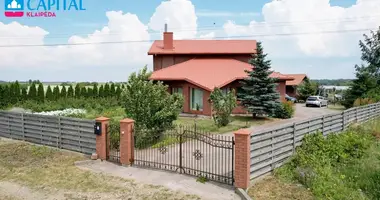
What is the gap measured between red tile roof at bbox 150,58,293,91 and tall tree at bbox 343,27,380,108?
10.4m

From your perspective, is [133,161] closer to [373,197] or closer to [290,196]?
[290,196]

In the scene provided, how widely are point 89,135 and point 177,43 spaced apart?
24198 millimetres

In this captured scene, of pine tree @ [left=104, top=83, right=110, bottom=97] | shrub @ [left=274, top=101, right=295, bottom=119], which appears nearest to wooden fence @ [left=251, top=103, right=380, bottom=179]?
shrub @ [left=274, top=101, right=295, bottom=119]

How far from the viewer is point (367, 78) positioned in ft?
115

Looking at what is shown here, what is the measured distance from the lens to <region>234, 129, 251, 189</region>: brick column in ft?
29.0

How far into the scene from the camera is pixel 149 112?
14.3 meters

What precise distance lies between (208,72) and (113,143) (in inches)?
657

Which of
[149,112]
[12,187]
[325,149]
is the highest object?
[149,112]

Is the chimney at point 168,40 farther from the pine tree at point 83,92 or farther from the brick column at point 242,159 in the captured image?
the brick column at point 242,159

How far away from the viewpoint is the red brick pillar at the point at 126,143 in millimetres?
11516

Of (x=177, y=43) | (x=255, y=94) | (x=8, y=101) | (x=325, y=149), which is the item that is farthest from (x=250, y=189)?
(x=8, y=101)

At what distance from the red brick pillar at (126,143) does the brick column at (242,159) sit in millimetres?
4183

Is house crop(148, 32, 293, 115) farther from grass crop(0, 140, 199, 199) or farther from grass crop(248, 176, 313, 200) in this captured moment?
grass crop(248, 176, 313, 200)

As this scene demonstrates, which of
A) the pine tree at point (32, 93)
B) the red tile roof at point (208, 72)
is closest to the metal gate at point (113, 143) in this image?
the red tile roof at point (208, 72)
